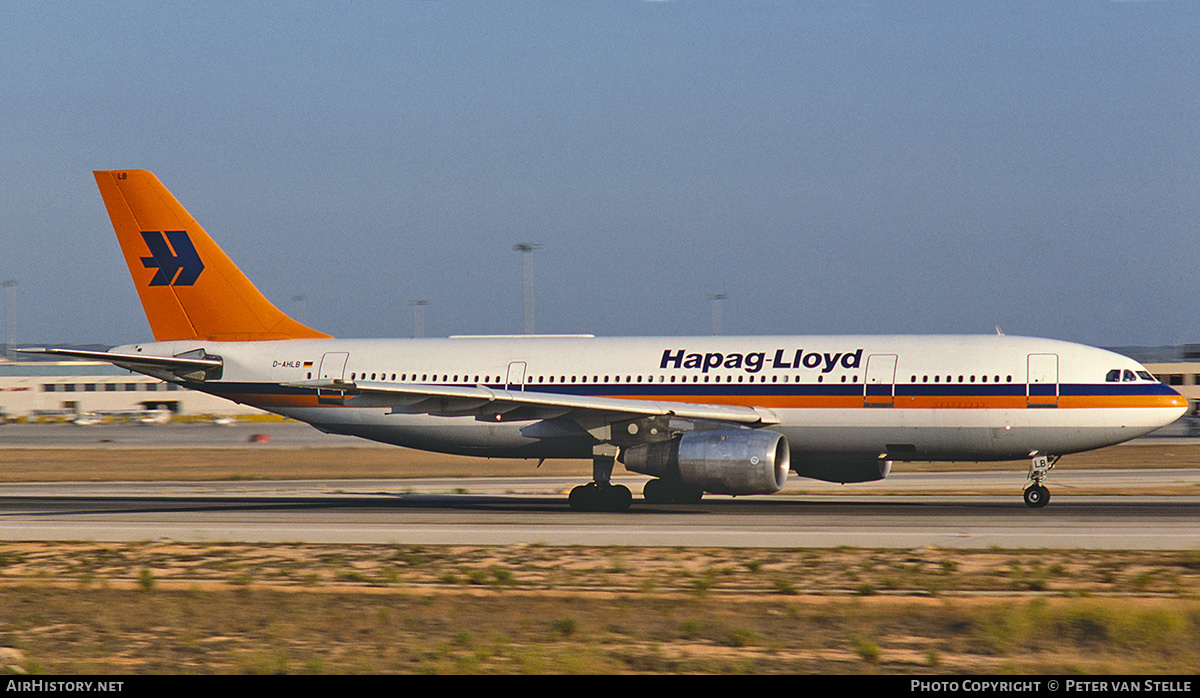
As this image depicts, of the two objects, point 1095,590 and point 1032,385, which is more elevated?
point 1032,385

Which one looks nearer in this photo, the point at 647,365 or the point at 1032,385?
the point at 1032,385

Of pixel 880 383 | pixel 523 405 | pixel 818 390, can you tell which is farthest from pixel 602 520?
pixel 880 383

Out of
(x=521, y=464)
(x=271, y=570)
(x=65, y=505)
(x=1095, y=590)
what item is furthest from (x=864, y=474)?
(x=521, y=464)

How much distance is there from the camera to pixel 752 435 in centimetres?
2680

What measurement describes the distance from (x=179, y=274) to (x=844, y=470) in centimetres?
1958

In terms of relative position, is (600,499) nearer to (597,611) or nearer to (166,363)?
(166,363)

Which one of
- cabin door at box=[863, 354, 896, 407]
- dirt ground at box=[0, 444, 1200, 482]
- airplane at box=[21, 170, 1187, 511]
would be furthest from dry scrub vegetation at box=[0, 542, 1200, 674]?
dirt ground at box=[0, 444, 1200, 482]

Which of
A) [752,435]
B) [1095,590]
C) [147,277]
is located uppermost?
[147,277]

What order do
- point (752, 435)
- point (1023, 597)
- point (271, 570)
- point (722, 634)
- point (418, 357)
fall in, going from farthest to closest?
point (418, 357) < point (752, 435) < point (271, 570) < point (1023, 597) < point (722, 634)

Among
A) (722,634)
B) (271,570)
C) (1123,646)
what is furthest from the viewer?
(271,570)

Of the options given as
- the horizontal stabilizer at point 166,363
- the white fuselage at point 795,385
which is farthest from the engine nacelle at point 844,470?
the horizontal stabilizer at point 166,363

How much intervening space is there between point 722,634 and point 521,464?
39181 millimetres

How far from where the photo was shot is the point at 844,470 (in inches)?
1190
